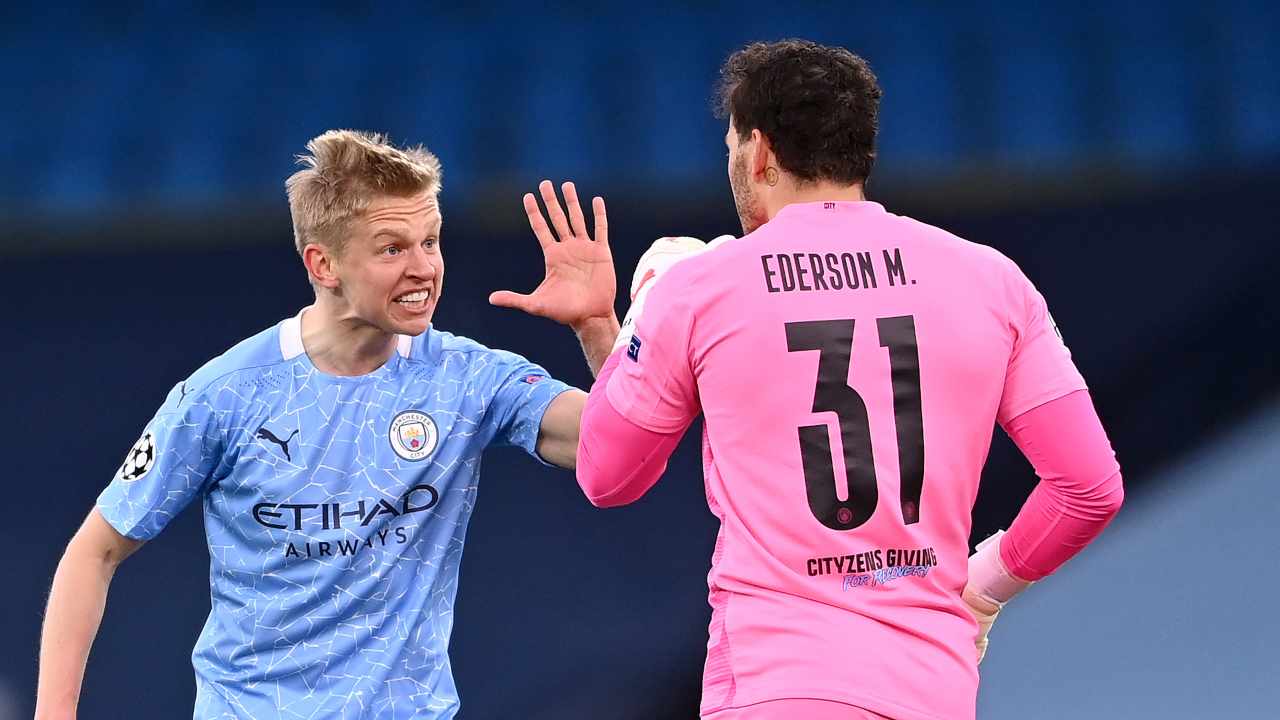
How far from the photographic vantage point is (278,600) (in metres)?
2.97

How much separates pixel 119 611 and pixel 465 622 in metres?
1.26

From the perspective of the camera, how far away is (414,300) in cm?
302

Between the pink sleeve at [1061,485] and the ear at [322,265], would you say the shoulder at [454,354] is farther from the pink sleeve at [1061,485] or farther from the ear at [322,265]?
the pink sleeve at [1061,485]

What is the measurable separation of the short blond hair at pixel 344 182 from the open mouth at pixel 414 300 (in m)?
0.16

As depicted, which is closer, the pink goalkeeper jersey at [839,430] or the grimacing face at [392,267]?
the pink goalkeeper jersey at [839,430]

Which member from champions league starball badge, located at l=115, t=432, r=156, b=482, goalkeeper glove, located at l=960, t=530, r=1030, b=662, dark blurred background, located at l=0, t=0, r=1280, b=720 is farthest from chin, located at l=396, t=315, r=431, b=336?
dark blurred background, located at l=0, t=0, r=1280, b=720

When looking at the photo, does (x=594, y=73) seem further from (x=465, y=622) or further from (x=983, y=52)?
(x=465, y=622)

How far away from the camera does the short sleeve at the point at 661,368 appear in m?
2.33

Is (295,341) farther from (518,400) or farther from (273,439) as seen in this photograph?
(518,400)

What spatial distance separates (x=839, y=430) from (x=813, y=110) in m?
0.48

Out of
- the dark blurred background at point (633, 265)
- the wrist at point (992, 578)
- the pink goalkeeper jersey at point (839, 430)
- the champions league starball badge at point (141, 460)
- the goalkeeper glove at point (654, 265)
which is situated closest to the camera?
the pink goalkeeper jersey at point (839, 430)

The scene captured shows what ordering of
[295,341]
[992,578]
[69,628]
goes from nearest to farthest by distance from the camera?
[992,578] → [69,628] → [295,341]

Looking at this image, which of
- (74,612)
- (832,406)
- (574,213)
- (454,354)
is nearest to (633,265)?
(454,354)

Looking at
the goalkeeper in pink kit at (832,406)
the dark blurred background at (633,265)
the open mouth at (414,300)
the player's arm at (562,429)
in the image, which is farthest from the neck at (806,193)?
the dark blurred background at (633,265)
